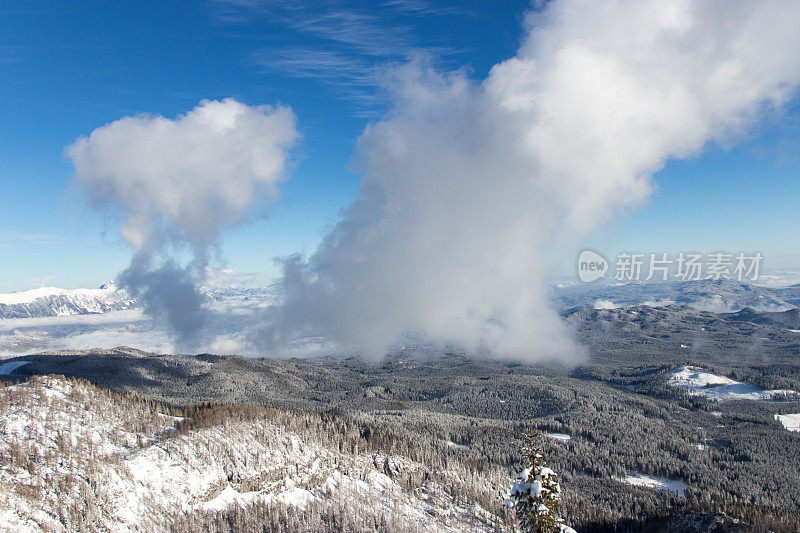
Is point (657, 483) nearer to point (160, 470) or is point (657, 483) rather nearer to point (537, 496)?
point (537, 496)

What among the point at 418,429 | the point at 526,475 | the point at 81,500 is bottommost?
the point at 418,429

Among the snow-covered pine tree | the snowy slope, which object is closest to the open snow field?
the snowy slope

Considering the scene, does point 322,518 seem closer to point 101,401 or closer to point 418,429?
point 101,401

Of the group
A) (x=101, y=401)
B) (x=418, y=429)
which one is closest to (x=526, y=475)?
(x=101, y=401)

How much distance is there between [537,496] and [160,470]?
76.2 metres

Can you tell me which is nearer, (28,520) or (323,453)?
(28,520)

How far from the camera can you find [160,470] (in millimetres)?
83875

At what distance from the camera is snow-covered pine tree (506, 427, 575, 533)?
44.8 meters

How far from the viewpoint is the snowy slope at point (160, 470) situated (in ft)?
234

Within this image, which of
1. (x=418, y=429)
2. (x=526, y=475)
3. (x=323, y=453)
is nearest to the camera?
(x=526, y=475)

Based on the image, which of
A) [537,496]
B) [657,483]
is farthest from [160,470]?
[657,483]

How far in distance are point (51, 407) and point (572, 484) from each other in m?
154

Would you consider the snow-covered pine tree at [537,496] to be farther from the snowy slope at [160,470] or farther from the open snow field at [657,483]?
the open snow field at [657,483]

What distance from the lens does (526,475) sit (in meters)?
46.1
